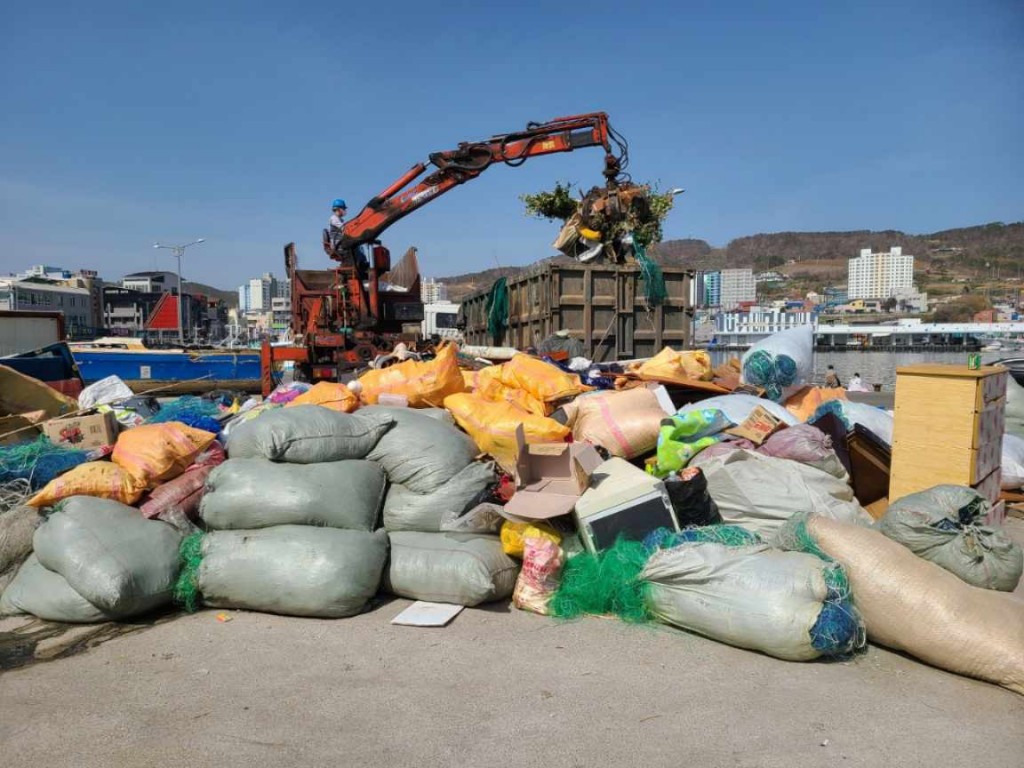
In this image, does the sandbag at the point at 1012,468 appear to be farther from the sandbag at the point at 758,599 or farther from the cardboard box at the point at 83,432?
the cardboard box at the point at 83,432

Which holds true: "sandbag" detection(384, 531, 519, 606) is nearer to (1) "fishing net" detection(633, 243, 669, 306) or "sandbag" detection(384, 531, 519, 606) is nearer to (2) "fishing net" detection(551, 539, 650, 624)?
(2) "fishing net" detection(551, 539, 650, 624)

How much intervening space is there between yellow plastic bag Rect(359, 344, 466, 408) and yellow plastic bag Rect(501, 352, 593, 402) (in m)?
0.40

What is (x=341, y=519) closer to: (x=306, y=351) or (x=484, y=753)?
(x=484, y=753)

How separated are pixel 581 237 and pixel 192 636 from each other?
19.8 feet

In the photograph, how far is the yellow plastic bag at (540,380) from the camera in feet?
16.0

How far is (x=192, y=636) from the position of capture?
300cm

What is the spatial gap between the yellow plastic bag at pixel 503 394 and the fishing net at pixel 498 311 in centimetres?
398

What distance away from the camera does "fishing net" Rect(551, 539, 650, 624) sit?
3131 mm

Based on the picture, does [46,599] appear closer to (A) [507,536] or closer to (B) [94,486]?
(B) [94,486]

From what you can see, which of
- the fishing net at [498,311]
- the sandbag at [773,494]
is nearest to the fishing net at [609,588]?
the sandbag at [773,494]

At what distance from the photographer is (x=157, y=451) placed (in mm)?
3764

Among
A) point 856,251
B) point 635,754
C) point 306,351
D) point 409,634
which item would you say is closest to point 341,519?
point 409,634

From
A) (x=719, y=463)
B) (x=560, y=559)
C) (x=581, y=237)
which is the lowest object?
(x=560, y=559)

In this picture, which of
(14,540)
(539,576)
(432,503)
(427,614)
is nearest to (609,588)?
(539,576)
